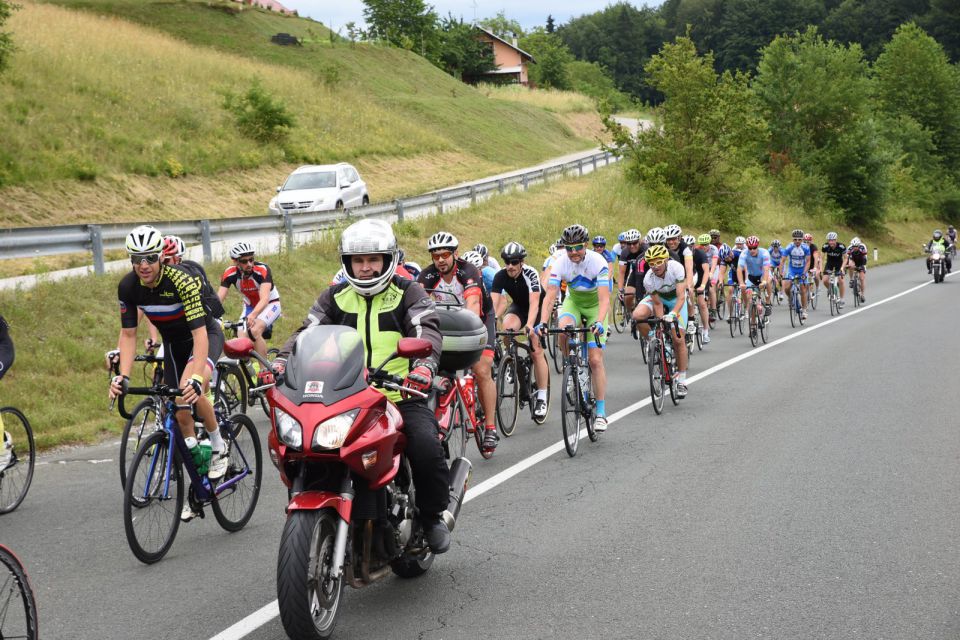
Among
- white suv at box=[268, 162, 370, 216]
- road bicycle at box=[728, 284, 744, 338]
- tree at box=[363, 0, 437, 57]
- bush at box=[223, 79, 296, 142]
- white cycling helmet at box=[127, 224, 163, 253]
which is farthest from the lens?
tree at box=[363, 0, 437, 57]

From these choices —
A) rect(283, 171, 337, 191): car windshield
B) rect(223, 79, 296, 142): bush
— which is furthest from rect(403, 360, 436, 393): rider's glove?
rect(223, 79, 296, 142): bush

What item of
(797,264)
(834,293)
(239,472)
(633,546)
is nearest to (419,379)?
(633,546)

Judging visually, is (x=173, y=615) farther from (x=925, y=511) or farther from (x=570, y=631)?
(x=925, y=511)

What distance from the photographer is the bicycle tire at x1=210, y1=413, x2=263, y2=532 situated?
291 inches

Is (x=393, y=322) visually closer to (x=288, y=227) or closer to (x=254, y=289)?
(x=254, y=289)

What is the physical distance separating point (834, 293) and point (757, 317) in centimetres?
881

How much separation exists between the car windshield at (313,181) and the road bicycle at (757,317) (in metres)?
14.6

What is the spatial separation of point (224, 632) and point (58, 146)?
28026mm

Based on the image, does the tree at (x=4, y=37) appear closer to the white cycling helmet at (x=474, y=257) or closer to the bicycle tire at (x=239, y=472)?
the white cycling helmet at (x=474, y=257)

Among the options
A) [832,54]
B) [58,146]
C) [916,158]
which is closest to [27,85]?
[58,146]

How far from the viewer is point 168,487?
6695 millimetres

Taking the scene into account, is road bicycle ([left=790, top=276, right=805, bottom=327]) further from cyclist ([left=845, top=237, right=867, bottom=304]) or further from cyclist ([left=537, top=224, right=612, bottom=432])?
cyclist ([left=537, top=224, right=612, bottom=432])

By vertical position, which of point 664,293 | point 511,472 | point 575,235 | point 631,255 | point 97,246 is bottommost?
point 511,472

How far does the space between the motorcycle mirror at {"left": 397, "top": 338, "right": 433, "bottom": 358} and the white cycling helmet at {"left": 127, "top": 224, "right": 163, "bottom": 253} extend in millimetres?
2609
